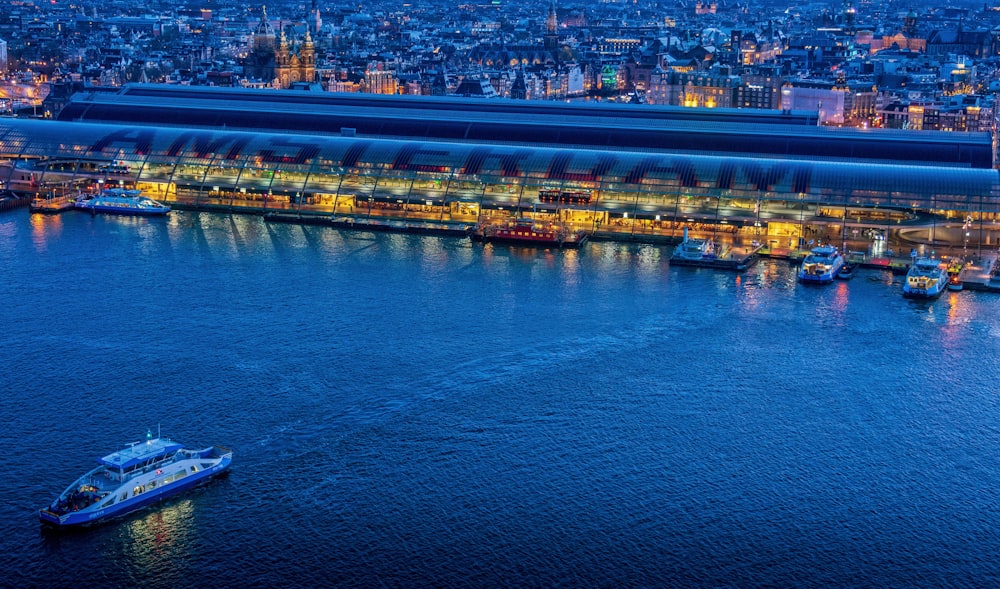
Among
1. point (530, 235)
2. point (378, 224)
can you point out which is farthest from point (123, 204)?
point (530, 235)

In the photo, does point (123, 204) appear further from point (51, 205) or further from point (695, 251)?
point (695, 251)

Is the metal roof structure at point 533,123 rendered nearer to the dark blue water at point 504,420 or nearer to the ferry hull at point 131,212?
the ferry hull at point 131,212

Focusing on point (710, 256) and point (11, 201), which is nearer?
point (710, 256)

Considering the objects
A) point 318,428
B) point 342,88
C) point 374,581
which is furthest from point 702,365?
point 342,88

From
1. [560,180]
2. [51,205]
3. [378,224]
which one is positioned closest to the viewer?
[378,224]

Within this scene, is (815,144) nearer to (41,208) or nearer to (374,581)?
(41,208)
